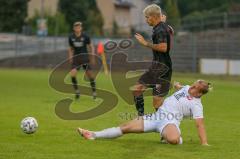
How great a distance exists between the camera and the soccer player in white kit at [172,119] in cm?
1105

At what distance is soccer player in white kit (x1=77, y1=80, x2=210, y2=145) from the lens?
36.2 feet

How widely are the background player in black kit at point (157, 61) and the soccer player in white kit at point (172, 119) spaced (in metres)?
1.11

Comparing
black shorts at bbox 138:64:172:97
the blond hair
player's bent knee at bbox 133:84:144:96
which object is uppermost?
the blond hair

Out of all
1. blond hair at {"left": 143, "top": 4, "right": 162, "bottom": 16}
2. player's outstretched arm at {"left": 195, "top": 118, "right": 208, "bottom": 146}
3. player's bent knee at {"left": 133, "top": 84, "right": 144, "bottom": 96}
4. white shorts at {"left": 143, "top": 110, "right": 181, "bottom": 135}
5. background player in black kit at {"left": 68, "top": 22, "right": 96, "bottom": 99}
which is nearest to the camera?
player's outstretched arm at {"left": 195, "top": 118, "right": 208, "bottom": 146}

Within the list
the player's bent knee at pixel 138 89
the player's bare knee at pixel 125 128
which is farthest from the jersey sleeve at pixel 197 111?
the player's bent knee at pixel 138 89

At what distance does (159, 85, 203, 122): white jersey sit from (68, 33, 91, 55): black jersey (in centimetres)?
957

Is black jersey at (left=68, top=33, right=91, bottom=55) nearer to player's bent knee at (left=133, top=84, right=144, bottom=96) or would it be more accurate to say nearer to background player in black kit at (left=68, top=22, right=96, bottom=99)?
background player in black kit at (left=68, top=22, right=96, bottom=99)

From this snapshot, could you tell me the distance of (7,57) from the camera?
53.7m

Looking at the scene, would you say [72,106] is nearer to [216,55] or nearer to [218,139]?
[218,139]

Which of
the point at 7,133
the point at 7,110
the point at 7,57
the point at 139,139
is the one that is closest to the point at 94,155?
the point at 139,139

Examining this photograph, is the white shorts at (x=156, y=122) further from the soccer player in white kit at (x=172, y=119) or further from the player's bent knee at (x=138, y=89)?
the player's bent knee at (x=138, y=89)

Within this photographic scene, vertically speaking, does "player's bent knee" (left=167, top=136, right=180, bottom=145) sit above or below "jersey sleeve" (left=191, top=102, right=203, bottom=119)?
below

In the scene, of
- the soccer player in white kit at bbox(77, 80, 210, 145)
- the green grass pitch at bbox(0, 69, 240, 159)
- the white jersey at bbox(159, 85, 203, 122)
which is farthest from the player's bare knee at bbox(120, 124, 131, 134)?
the white jersey at bbox(159, 85, 203, 122)

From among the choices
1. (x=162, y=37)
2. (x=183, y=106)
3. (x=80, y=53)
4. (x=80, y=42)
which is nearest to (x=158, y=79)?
(x=162, y=37)
